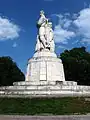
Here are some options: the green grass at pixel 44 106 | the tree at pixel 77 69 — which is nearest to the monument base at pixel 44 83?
the green grass at pixel 44 106

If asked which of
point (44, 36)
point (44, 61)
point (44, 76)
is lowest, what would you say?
point (44, 76)

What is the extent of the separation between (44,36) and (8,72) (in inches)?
1567

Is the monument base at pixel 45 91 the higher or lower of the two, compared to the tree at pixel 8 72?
lower

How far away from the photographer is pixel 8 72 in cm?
7094

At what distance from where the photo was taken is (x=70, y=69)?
205 ft

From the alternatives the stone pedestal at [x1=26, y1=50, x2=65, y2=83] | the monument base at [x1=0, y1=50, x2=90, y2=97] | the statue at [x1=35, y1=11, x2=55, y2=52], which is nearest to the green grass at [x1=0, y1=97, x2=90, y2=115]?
the monument base at [x1=0, y1=50, x2=90, y2=97]

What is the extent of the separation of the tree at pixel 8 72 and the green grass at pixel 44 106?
45908mm

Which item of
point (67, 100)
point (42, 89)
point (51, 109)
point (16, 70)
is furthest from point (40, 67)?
point (16, 70)

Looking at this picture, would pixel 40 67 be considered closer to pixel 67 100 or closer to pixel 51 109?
pixel 67 100

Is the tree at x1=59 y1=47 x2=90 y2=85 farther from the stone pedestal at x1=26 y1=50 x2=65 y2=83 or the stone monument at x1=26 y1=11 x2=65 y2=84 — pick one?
the stone pedestal at x1=26 y1=50 x2=65 y2=83

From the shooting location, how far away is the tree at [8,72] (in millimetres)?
69125

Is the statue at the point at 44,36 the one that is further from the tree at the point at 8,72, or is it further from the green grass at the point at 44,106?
the tree at the point at 8,72

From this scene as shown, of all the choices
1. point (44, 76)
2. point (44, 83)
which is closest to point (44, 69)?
point (44, 76)

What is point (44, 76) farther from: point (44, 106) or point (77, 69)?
point (77, 69)
